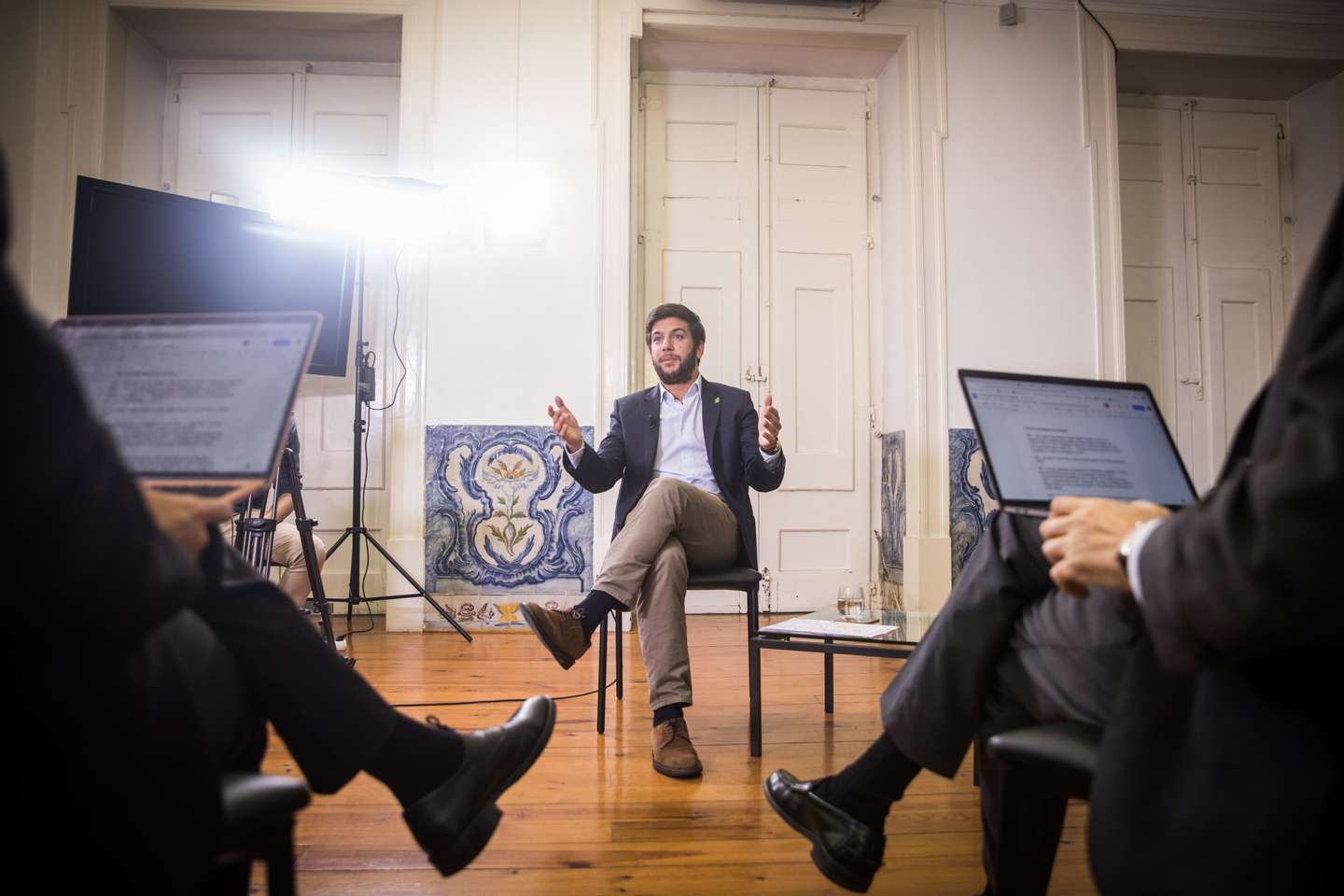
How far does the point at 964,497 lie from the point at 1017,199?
157 cm

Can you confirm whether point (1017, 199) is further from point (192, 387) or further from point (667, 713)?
point (192, 387)

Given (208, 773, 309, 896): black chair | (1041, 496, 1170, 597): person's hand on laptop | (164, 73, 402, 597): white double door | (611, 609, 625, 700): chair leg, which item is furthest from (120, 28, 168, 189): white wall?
(1041, 496, 1170, 597): person's hand on laptop

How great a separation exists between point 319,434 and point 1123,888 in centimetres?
412

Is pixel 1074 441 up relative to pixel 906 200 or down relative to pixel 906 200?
down

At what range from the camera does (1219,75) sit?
4.41 metres

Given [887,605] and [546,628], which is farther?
[887,605]

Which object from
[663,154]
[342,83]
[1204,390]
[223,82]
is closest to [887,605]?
[1204,390]

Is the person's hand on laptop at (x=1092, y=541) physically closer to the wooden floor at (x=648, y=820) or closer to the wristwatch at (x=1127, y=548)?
the wristwatch at (x=1127, y=548)

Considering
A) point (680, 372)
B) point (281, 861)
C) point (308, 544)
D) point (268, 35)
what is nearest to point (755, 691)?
point (680, 372)

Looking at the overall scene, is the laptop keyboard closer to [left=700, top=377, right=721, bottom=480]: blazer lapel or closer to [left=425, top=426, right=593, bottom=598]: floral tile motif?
[left=700, top=377, right=721, bottom=480]: blazer lapel

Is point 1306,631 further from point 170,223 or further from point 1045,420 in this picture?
point 170,223

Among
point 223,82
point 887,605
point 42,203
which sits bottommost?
point 887,605

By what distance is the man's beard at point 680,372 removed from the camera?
2730 mm

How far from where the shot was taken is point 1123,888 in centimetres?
65
